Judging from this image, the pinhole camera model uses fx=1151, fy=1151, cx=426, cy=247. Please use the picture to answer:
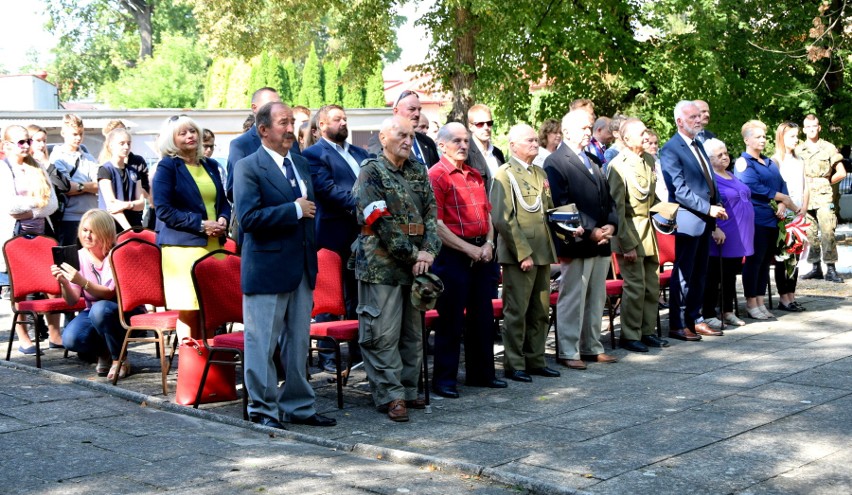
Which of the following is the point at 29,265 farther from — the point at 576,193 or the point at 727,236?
the point at 727,236

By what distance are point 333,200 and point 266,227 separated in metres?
1.91

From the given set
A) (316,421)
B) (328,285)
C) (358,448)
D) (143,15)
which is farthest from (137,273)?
(143,15)

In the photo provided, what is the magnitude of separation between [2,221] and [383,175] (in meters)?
5.14

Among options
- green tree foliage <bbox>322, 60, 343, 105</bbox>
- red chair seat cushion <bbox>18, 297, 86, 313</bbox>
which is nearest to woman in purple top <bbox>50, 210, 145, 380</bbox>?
red chair seat cushion <bbox>18, 297, 86, 313</bbox>

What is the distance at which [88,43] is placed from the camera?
244 ft

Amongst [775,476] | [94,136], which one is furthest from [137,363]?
[94,136]

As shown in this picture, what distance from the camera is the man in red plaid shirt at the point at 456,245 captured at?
317 inches

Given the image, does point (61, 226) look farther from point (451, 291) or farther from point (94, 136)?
point (94, 136)

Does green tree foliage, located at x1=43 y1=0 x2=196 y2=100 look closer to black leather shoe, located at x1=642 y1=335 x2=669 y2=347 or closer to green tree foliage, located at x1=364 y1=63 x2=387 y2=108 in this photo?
green tree foliage, located at x1=364 y1=63 x2=387 y2=108

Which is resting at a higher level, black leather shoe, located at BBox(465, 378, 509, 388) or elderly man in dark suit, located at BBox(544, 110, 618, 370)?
elderly man in dark suit, located at BBox(544, 110, 618, 370)

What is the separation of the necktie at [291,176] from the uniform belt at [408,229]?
1.73 ft

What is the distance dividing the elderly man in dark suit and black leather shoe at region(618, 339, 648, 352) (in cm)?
81

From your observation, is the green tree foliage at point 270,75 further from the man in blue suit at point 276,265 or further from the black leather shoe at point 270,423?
the black leather shoe at point 270,423

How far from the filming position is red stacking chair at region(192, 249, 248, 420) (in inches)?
297
